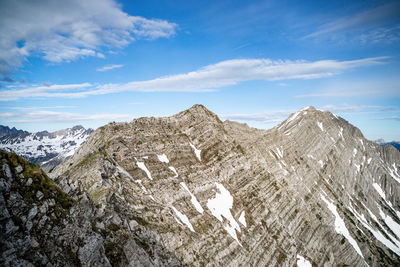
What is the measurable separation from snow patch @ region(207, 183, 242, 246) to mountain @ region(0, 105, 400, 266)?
0.30 m

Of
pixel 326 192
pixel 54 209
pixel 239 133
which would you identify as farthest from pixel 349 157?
pixel 54 209

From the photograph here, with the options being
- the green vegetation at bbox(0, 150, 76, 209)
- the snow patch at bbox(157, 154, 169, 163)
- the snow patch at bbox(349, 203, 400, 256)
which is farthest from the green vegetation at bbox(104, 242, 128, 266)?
the snow patch at bbox(349, 203, 400, 256)

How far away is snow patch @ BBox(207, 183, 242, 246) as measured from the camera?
52094mm

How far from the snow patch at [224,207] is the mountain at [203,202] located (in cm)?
30

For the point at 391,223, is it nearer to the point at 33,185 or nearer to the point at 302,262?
the point at 302,262

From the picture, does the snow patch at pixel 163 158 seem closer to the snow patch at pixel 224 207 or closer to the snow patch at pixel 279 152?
the snow patch at pixel 224 207

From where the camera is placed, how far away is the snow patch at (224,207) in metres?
52.1

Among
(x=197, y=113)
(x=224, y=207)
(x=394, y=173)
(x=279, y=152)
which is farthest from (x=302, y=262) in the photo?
(x=394, y=173)

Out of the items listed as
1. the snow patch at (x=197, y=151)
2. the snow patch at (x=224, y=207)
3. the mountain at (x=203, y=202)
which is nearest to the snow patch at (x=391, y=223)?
the mountain at (x=203, y=202)

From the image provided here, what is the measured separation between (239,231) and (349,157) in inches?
4627

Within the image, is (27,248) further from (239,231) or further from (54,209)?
(239,231)

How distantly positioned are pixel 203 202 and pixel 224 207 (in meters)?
6.66

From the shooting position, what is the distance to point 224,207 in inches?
2216

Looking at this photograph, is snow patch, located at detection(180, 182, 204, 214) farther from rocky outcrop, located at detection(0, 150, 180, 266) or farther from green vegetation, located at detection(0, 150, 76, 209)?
green vegetation, located at detection(0, 150, 76, 209)
